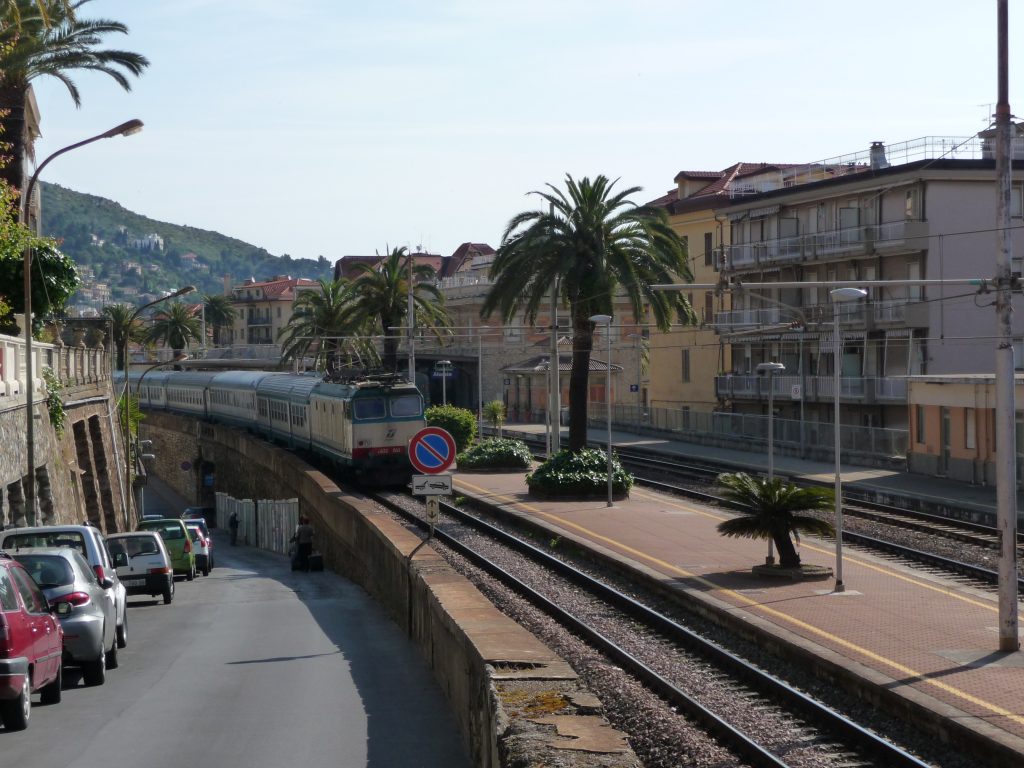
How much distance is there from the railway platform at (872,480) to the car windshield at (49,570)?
22387 millimetres

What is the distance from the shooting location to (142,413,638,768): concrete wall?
26.7 ft

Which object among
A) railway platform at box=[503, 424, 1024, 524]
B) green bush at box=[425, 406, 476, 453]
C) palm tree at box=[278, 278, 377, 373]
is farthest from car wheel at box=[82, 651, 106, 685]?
palm tree at box=[278, 278, 377, 373]

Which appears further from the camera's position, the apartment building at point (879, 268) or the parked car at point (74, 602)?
the apartment building at point (879, 268)

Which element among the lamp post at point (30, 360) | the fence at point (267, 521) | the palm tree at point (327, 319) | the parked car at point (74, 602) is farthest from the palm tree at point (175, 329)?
the parked car at point (74, 602)

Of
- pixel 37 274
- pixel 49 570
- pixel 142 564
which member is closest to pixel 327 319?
pixel 37 274

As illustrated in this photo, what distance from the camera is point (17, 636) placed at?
34.7 feet

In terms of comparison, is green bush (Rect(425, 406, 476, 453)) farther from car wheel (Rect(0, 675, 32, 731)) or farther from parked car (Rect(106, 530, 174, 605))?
car wheel (Rect(0, 675, 32, 731))

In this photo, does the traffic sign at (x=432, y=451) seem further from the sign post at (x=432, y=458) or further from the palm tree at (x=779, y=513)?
the palm tree at (x=779, y=513)

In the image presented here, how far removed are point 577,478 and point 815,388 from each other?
979 inches

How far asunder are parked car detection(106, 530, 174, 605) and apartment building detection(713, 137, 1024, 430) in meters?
26.3

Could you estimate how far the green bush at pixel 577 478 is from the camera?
1356 inches

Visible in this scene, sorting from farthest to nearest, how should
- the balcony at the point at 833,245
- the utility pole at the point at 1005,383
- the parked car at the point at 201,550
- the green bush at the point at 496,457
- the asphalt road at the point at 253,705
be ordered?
the balcony at the point at 833,245
the green bush at the point at 496,457
the parked car at the point at 201,550
the utility pole at the point at 1005,383
the asphalt road at the point at 253,705

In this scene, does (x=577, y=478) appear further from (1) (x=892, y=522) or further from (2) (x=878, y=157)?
(2) (x=878, y=157)

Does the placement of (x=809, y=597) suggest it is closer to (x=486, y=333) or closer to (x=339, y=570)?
(x=339, y=570)
